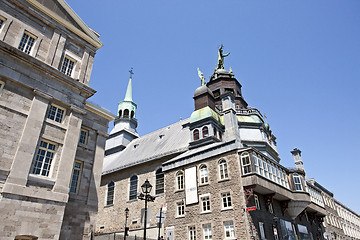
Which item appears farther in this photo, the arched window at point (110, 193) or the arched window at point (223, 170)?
the arched window at point (110, 193)

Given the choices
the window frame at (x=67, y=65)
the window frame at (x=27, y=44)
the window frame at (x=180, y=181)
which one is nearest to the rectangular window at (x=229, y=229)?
the window frame at (x=180, y=181)

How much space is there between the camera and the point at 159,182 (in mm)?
28828

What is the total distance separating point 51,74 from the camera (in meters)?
16.2

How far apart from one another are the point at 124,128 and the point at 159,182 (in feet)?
66.3

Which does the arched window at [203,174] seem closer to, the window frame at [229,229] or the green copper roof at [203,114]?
the window frame at [229,229]

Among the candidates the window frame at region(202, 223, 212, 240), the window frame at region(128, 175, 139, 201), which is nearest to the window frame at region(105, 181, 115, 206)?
the window frame at region(128, 175, 139, 201)

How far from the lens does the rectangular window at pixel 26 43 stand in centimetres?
1580

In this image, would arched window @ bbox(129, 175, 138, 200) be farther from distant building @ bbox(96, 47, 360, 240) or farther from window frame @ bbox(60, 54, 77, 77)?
window frame @ bbox(60, 54, 77, 77)

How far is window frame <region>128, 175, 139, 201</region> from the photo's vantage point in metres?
30.3

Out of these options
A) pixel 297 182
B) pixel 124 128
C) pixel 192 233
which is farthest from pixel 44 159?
pixel 124 128

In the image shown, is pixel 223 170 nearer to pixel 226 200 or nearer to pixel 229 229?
pixel 226 200

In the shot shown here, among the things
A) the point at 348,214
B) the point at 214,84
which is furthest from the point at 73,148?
the point at 348,214

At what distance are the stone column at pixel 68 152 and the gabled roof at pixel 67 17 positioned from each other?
6.42m

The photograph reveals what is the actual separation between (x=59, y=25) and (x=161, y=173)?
1863 cm
